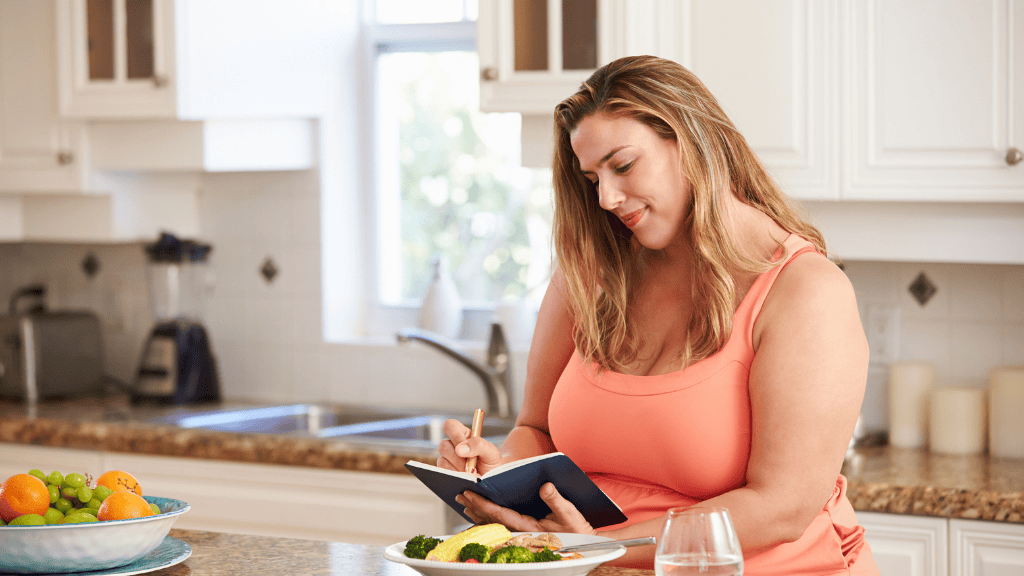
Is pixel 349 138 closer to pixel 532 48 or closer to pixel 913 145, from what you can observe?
pixel 532 48

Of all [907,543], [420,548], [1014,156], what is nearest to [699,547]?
[420,548]

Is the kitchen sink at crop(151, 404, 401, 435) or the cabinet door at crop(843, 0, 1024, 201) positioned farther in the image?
the kitchen sink at crop(151, 404, 401, 435)

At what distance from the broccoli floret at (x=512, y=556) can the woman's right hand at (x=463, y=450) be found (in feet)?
1.11

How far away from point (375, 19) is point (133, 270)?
107 centimetres

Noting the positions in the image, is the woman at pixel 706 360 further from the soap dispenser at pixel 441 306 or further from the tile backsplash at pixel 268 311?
the soap dispenser at pixel 441 306

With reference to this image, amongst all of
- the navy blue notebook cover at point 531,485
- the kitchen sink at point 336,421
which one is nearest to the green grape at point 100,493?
the navy blue notebook cover at point 531,485

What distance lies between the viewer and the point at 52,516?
3.95 feet

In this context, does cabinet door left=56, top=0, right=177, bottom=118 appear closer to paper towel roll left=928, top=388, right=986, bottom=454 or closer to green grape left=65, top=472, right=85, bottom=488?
green grape left=65, top=472, right=85, bottom=488

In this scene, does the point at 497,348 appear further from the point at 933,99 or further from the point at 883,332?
the point at 933,99

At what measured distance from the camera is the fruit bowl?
118 centimetres

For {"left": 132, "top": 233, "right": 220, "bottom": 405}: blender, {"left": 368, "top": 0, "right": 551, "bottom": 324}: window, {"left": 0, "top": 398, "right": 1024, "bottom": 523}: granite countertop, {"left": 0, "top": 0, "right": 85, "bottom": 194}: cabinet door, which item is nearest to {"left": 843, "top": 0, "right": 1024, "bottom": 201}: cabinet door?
{"left": 0, "top": 398, "right": 1024, "bottom": 523}: granite countertop

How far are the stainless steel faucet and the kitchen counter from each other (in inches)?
49.6

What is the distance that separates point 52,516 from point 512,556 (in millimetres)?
519

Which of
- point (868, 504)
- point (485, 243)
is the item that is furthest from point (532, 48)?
point (868, 504)
